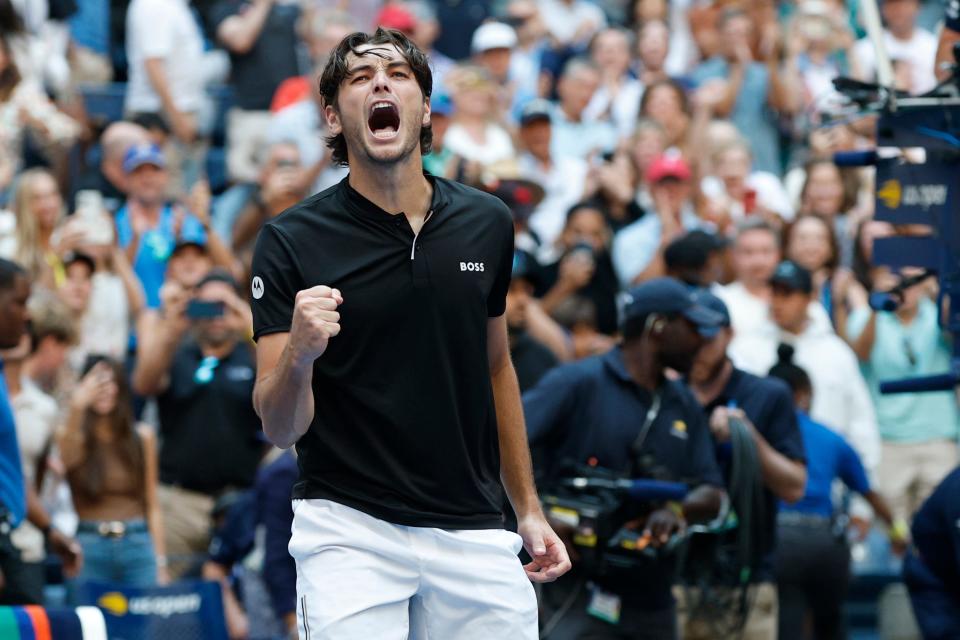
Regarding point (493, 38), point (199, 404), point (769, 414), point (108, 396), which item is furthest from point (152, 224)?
point (769, 414)

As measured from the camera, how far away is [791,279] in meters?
10.1

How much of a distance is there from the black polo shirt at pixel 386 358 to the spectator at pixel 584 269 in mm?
6224

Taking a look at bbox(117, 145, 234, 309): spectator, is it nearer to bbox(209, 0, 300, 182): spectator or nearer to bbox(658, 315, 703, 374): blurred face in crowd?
bbox(209, 0, 300, 182): spectator

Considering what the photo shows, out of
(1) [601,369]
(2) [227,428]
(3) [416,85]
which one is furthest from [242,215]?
(3) [416,85]

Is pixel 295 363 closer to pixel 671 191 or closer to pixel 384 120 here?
pixel 384 120

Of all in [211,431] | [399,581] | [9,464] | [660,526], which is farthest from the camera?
[211,431]

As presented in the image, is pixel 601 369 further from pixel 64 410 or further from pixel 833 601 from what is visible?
pixel 64 410

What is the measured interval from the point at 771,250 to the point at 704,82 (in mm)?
3891

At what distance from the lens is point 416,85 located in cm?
461

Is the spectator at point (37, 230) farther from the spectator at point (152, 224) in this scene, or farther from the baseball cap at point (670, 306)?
the baseball cap at point (670, 306)

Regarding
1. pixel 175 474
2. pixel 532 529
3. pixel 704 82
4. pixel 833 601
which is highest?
pixel 704 82

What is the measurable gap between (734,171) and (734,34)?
195 centimetres

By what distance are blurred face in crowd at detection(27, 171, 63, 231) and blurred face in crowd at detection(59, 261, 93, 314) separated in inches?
19.2

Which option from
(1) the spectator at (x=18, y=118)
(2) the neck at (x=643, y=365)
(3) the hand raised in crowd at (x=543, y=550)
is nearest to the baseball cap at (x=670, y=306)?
(2) the neck at (x=643, y=365)
